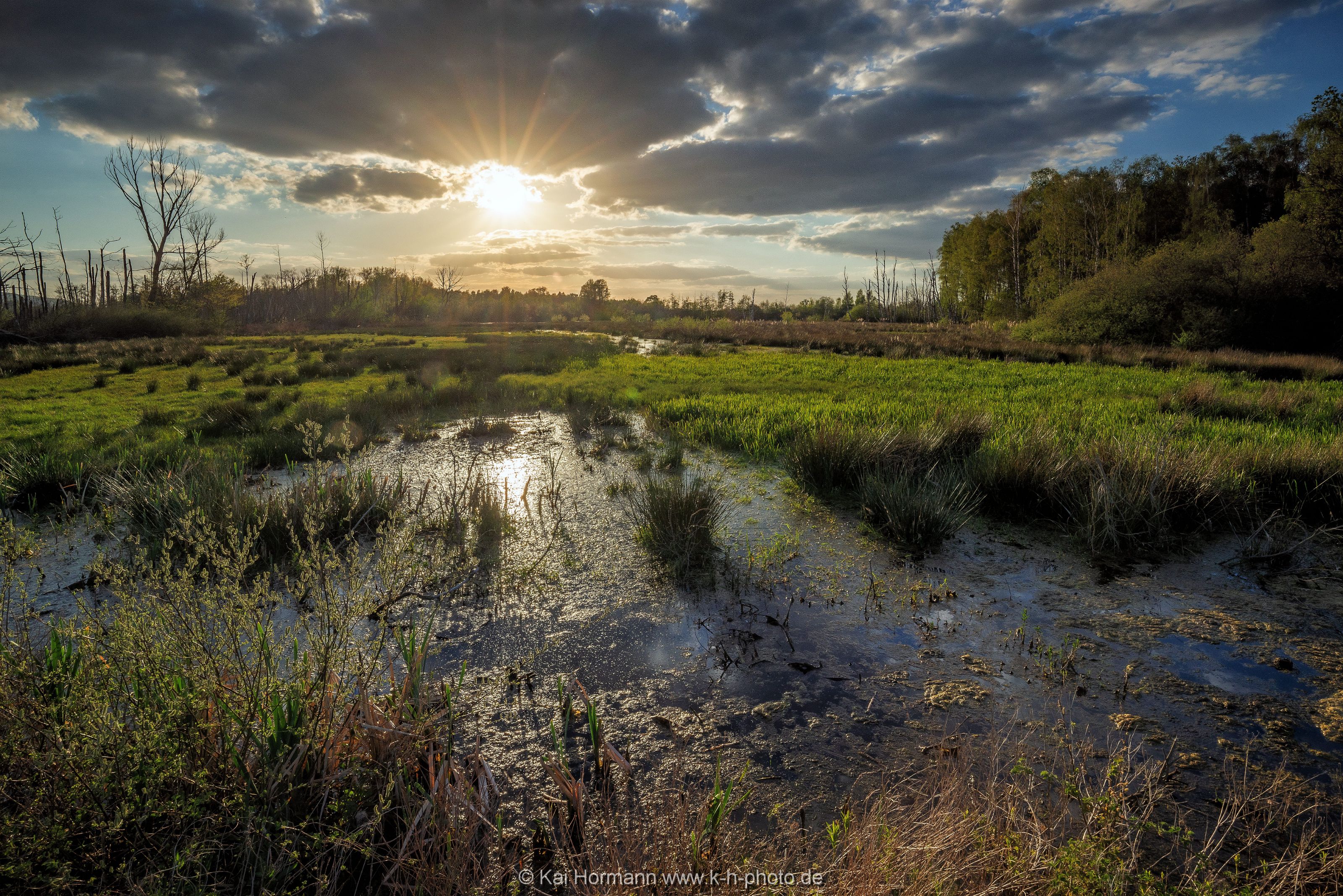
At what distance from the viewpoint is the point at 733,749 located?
2.92m

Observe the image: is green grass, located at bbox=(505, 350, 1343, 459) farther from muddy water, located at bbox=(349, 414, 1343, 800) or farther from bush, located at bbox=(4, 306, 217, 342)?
bush, located at bbox=(4, 306, 217, 342)

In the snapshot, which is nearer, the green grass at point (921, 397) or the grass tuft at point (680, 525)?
the grass tuft at point (680, 525)

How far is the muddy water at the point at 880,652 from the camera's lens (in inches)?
117

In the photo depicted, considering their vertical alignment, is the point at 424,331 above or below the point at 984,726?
above

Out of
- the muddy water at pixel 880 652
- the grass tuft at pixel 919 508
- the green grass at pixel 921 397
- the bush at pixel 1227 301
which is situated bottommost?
the muddy water at pixel 880 652

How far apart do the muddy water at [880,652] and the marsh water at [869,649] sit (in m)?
0.02

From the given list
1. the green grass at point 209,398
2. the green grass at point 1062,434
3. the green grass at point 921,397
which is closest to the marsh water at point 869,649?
the green grass at point 1062,434

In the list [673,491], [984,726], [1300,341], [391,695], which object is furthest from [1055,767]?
[1300,341]

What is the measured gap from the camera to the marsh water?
2.98 meters

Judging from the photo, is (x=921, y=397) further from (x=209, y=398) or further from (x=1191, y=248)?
(x=1191, y=248)

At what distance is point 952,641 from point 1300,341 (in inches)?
1494

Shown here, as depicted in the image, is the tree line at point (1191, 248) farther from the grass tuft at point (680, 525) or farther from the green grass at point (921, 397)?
the grass tuft at point (680, 525)

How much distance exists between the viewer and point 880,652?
3859 millimetres

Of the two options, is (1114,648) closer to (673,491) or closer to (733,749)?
(733,749)
